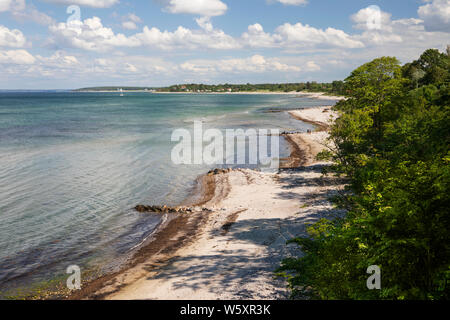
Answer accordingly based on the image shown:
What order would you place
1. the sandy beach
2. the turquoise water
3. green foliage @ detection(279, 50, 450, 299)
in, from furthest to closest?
the turquoise water
the sandy beach
green foliage @ detection(279, 50, 450, 299)

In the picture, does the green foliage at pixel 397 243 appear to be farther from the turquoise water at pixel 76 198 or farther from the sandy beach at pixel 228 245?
the turquoise water at pixel 76 198

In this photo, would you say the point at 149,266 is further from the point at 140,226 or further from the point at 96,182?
the point at 96,182

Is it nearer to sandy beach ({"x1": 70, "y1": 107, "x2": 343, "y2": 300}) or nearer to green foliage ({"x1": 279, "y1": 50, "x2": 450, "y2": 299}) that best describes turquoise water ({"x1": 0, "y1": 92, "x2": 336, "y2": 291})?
sandy beach ({"x1": 70, "y1": 107, "x2": 343, "y2": 300})

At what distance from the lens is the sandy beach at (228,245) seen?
13.2 metres

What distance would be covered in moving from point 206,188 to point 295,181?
843 centimetres

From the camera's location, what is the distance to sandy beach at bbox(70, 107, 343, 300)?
13.2 m

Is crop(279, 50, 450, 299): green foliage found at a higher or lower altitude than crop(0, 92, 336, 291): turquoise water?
higher

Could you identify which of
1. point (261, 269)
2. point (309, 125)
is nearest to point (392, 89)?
point (261, 269)

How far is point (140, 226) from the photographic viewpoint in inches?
843

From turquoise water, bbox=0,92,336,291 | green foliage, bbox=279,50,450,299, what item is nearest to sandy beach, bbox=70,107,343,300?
turquoise water, bbox=0,92,336,291

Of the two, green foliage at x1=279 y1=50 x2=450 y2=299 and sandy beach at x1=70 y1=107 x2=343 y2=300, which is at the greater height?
green foliage at x1=279 y1=50 x2=450 y2=299

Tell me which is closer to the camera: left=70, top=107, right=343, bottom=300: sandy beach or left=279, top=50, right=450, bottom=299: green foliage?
left=279, top=50, right=450, bottom=299: green foliage

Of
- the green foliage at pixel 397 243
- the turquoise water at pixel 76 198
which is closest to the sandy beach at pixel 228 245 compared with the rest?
the turquoise water at pixel 76 198

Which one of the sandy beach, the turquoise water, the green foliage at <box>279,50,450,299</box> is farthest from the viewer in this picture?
the turquoise water
